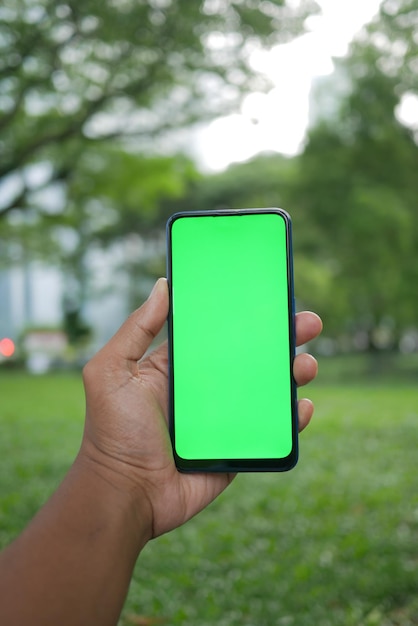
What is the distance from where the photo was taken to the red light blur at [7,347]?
36.2 ft

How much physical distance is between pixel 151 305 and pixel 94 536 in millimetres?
312

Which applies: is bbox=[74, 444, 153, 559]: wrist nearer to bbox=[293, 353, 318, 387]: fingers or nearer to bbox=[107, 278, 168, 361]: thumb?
bbox=[107, 278, 168, 361]: thumb

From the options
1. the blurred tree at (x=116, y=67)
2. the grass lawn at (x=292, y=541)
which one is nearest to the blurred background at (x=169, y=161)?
the blurred tree at (x=116, y=67)

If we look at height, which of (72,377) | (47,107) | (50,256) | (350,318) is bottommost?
(72,377)

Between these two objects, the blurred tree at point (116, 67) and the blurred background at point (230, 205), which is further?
the blurred tree at point (116, 67)

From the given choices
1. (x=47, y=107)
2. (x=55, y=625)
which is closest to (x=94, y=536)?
(x=55, y=625)

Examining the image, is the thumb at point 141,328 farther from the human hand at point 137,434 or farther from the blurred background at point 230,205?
the blurred background at point 230,205

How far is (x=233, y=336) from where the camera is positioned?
3.41ft

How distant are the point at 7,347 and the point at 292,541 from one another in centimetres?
927

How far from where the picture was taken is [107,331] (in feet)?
40.4

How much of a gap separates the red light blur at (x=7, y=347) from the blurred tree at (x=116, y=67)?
5095 millimetres

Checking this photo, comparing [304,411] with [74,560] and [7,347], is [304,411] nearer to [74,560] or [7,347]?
[74,560]

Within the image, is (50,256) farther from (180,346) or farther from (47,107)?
(180,346)

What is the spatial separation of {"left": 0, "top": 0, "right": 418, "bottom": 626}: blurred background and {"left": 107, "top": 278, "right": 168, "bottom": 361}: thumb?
4.58ft
